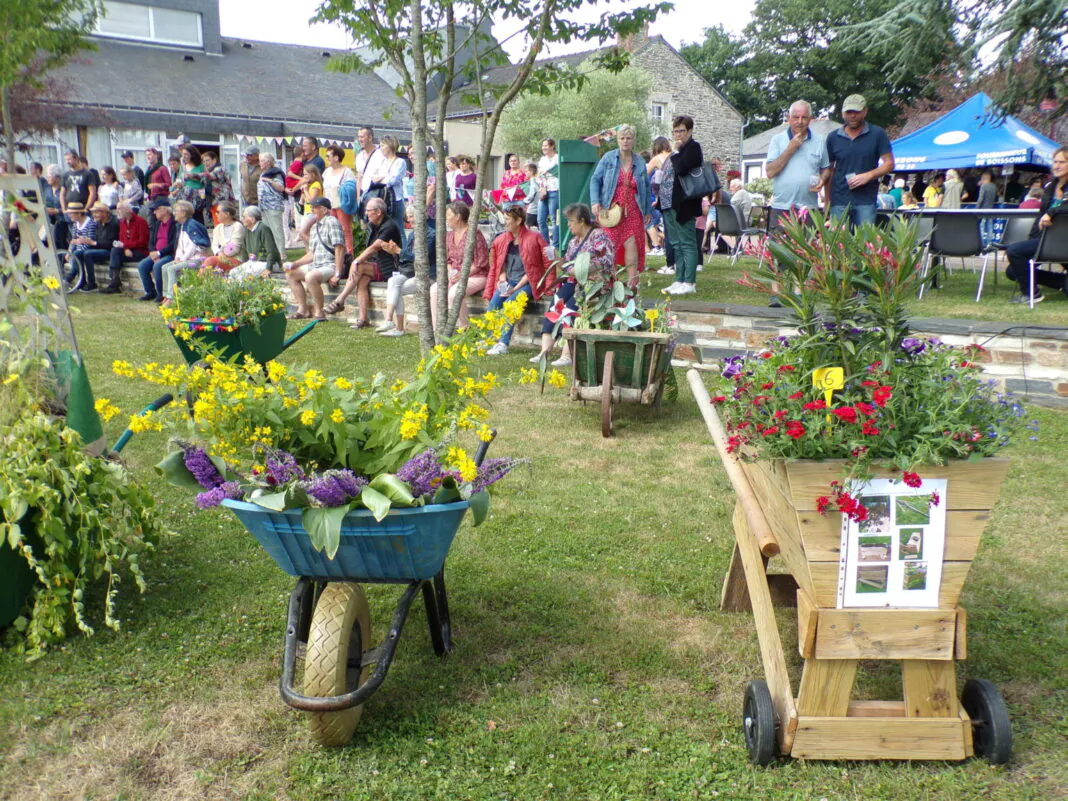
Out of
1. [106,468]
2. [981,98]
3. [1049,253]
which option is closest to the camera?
[106,468]

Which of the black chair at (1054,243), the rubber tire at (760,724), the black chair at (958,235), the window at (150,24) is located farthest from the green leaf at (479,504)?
the window at (150,24)

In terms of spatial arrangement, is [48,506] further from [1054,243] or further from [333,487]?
[1054,243]

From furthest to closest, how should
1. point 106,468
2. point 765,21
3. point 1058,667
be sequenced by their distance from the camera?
point 765,21, point 106,468, point 1058,667

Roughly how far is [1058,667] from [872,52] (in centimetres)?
785

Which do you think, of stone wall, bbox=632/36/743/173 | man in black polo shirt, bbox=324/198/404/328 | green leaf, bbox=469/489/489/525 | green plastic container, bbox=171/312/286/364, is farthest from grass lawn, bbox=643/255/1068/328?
stone wall, bbox=632/36/743/173

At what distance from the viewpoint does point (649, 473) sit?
5.12 metres

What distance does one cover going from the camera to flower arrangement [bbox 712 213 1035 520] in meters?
2.31

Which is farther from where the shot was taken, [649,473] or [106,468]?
[649,473]

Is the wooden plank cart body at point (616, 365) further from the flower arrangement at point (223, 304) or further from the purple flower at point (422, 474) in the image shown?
the purple flower at point (422, 474)

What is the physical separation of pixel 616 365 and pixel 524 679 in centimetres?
320

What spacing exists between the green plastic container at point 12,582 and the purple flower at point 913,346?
2.91 meters

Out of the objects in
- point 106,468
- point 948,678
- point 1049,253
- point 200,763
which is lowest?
point 200,763

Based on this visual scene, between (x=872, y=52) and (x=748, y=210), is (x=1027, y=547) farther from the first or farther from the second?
(x=748, y=210)

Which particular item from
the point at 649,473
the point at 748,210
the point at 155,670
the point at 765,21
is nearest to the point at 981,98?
the point at 748,210
